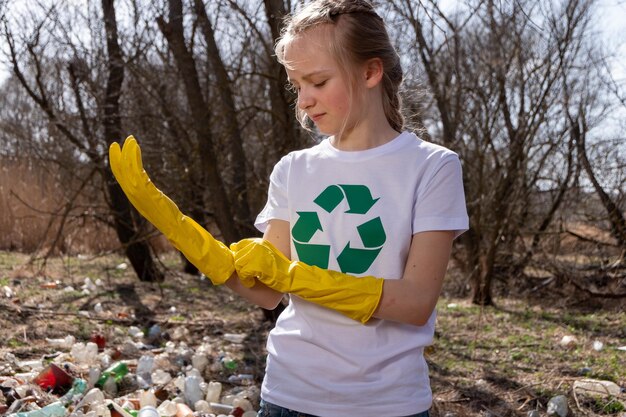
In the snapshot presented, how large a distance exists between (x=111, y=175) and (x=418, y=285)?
18.1 ft

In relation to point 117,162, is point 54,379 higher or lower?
lower

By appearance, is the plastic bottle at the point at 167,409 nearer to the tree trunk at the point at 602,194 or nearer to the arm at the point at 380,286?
the arm at the point at 380,286

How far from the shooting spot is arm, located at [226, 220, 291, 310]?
68.9 inches

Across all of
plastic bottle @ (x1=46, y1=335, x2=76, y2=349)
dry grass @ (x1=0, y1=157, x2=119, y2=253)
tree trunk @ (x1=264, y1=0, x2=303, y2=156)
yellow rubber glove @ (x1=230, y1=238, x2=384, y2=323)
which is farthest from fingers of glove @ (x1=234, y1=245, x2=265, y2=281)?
dry grass @ (x1=0, y1=157, x2=119, y2=253)

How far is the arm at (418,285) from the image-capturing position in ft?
5.19

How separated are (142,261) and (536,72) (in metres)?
3.88

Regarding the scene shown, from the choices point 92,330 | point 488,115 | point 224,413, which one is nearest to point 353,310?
point 224,413

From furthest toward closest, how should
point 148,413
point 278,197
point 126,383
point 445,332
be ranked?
point 445,332 → point 126,383 → point 148,413 → point 278,197

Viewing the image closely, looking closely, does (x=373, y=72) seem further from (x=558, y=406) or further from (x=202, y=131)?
(x=202, y=131)

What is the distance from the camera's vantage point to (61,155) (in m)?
7.69

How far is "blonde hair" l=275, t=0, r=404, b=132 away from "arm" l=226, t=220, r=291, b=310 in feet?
0.88

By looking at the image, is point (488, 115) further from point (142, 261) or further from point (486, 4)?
point (142, 261)

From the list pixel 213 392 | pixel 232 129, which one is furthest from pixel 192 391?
pixel 232 129

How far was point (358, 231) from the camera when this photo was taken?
1.66 meters
